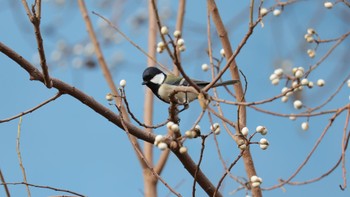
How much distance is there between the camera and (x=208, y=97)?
1.60m

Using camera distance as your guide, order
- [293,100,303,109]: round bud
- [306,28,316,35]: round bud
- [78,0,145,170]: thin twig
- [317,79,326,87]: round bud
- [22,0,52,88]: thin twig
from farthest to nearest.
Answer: [78,0,145,170]: thin twig < [306,28,316,35]: round bud < [317,79,326,87]: round bud < [293,100,303,109]: round bud < [22,0,52,88]: thin twig

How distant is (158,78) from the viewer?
313 centimetres

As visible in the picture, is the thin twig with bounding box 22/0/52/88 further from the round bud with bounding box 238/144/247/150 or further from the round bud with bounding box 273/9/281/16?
the round bud with bounding box 273/9/281/16

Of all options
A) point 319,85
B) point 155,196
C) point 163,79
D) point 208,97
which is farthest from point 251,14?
point 155,196

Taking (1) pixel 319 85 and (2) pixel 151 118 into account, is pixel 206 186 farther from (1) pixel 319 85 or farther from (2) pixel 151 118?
(2) pixel 151 118

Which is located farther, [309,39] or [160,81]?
[160,81]

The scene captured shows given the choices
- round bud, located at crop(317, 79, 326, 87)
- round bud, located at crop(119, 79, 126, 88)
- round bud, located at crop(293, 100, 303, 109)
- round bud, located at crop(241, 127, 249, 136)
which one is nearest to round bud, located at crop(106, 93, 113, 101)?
round bud, located at crop(119, 79, 126, 88)

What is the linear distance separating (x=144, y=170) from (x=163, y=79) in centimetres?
60

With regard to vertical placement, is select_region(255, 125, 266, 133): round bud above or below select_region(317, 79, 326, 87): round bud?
below

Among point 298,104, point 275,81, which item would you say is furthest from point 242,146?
point 275,81

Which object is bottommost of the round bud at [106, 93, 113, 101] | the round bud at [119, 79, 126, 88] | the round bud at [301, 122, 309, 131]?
the round bud at [301, 122, 309, 131]

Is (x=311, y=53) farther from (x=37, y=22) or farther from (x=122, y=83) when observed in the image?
(x=37, y=22)

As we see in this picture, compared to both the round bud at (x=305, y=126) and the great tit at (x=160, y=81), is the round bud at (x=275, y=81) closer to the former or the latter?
the round bud at (x=305, y=126)

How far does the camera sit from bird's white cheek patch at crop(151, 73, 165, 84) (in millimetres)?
3113
